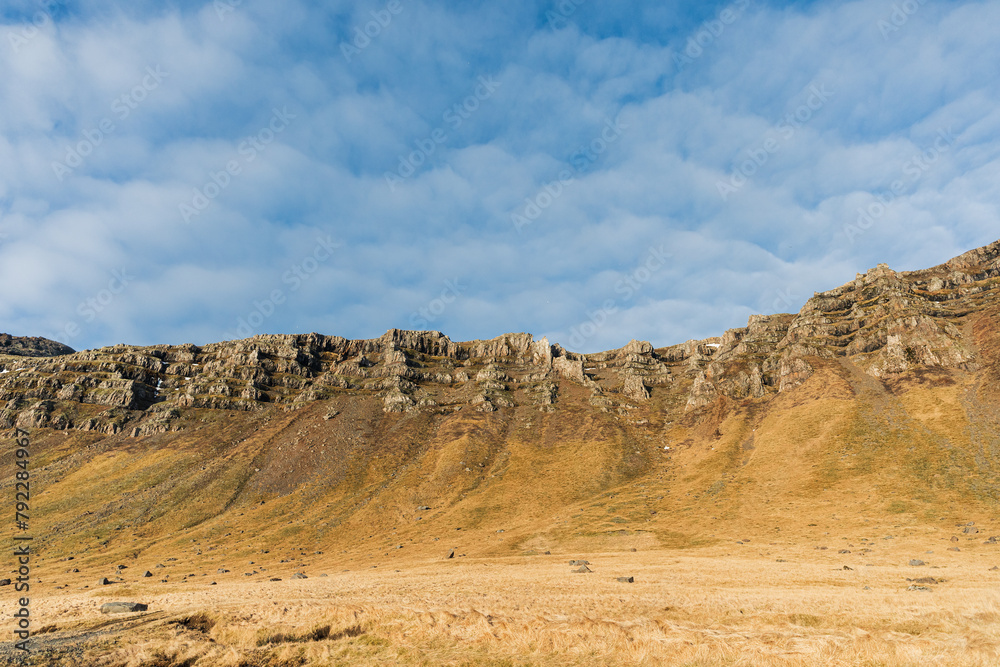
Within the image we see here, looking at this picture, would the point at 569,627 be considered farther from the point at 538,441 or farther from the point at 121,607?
the point at 538,441

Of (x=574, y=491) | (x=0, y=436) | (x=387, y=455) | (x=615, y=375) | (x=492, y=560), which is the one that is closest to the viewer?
(x=492, y=560)

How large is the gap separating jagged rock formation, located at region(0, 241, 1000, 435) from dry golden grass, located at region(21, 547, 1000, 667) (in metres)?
116

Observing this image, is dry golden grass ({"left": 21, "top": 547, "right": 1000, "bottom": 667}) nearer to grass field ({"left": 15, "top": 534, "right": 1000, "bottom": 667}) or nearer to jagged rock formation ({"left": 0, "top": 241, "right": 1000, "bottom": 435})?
grass field ({"left": 15, "top": 534, "right": 1000, "bottom": 667})

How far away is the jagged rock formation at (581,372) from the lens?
450 ft

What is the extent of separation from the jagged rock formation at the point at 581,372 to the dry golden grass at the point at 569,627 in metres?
116

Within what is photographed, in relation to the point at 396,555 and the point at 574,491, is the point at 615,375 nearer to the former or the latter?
the point at 574,491

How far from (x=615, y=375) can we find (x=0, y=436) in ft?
694

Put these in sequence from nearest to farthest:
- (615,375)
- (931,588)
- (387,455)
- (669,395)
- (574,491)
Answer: (931,588) → (574,491) → (387,455) → (669,395) → (615,375)

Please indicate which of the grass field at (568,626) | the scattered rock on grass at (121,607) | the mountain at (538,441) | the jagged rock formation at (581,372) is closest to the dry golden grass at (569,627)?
the grass field at (568,626)

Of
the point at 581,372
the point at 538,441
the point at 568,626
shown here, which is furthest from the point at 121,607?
the point at 581,372

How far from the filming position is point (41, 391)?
558ft

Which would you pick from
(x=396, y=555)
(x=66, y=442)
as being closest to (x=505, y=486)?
(x=396, y=555)

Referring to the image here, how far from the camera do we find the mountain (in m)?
90.5

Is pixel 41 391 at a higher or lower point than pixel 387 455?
higher
